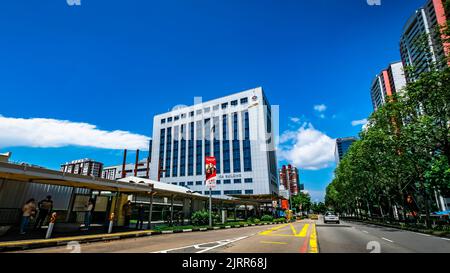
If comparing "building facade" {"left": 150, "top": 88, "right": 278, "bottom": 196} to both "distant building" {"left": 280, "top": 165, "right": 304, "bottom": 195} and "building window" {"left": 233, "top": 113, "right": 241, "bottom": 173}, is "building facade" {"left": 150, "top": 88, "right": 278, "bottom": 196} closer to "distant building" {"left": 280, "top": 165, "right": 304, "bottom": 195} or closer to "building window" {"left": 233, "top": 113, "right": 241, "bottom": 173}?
"building window" {"left": 233, "top": 113, "right": 241, "bottom": 173}

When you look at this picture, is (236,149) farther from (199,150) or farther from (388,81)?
(388,81)

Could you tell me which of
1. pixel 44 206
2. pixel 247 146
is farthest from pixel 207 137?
pixel 44 206

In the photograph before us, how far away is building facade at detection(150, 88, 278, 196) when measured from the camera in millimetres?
71375

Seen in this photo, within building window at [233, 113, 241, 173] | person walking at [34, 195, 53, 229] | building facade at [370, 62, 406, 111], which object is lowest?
person walking at [34, 195, 53, 229]

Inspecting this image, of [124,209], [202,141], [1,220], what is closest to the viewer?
[1,220]

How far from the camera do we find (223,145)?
251 ft

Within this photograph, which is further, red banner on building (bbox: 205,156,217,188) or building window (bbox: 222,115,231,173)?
building window (bbox: 222,115,231,173)

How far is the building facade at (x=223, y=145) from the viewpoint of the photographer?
234ft

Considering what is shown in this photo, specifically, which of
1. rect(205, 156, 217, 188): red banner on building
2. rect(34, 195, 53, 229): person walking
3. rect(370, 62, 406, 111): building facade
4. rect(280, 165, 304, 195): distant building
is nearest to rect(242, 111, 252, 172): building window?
rect(370, 62, 406, 111): building facade

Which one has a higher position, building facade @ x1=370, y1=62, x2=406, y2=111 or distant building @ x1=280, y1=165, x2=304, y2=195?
building facade @ x1=370, y1=62, x2=406, y2=111

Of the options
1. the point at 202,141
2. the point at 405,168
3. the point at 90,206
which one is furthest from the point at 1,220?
the point at 202,141
